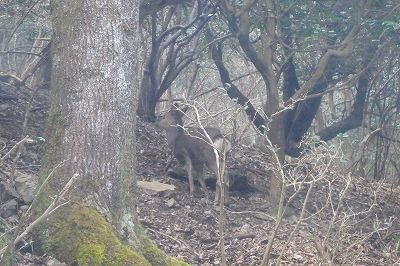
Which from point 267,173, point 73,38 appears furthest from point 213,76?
point 73,38

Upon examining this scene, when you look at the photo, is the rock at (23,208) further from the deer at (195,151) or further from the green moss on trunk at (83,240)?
the deer at (195,151)

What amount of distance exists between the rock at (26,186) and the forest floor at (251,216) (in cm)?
23

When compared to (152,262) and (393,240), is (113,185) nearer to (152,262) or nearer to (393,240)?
(152,262)

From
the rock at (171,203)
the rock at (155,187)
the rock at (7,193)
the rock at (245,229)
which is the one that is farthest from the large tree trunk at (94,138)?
the rock at (155,187)

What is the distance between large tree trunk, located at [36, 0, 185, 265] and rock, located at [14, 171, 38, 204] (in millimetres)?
1337

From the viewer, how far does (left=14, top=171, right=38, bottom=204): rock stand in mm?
7043

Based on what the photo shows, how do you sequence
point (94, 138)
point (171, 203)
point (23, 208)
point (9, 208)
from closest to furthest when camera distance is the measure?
point (94, 138) → point (9, 208) → point (23, 208) → point (171, 203)

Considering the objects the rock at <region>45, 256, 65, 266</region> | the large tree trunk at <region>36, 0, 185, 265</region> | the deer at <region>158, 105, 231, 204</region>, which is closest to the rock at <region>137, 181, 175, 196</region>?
the deer at <region>158, 105, 231, 204</region>

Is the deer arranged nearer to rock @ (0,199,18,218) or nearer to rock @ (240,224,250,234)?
rock @ (240,224,250,234)

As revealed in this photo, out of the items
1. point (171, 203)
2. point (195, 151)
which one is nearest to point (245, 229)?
point (171, 203)

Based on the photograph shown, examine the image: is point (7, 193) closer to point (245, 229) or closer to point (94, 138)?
point (94, 138)

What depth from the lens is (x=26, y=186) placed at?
7.21m

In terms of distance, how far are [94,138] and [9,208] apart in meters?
1.68

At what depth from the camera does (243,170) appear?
39.8 ft
